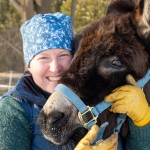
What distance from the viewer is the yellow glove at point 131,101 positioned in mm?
2422

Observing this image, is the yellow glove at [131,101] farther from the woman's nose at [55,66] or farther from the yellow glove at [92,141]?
the woman's nose at [55,66]

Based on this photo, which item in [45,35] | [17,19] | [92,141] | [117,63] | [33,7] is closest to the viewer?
[92,141]

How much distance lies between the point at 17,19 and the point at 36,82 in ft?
62.3

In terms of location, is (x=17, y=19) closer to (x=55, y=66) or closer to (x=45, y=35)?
(x=45, y=35)

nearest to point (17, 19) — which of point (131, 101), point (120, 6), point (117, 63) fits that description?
point (120, 6)

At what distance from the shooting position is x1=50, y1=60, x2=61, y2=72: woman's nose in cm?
280

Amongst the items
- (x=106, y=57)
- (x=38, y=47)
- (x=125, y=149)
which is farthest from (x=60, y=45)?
(x=125, y=149)

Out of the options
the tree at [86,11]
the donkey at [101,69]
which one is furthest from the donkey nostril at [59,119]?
the tree at [86,11]

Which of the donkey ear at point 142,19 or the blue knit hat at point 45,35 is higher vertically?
the donkey ear at point 142,19

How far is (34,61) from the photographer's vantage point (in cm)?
293

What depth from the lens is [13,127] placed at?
2568mm

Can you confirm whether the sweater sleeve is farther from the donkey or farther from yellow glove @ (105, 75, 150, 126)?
yellow glove @ (105, 75, 150, 126)

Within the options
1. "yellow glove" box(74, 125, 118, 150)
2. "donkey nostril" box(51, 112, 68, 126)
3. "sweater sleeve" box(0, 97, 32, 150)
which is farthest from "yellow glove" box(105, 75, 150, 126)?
"sweater sleeve" box(0, 97, 32, 150)

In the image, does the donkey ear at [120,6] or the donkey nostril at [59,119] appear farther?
the donkey ear at [120,6]
